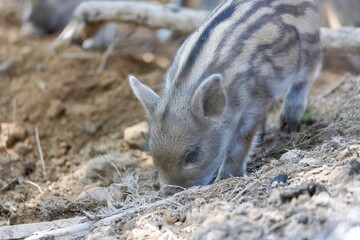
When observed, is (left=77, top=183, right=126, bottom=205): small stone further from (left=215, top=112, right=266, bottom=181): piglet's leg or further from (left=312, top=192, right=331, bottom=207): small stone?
(left=312, top=192, right=331, bottom=207): small stone

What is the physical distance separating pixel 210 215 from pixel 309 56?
262cm

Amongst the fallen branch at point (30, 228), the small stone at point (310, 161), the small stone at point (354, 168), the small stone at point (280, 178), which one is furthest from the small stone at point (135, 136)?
the small stone at point (354, 168)

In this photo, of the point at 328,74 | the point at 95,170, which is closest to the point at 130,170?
the point at 95,170

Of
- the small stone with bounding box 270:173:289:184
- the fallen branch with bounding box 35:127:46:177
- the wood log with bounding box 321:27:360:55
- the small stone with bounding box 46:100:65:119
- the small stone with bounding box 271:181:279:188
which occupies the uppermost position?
the wood log with bounding box 321:27:360:55

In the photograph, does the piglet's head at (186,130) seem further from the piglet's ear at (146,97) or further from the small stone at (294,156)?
the small stone at (294,156)

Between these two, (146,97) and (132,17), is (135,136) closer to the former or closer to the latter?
(146,97)

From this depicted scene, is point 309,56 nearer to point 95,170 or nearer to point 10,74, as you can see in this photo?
point 95,170

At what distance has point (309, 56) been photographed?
5.79 metres

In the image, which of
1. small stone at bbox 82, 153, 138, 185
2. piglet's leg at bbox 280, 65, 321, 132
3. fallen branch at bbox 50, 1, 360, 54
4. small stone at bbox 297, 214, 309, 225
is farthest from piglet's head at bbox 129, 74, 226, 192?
fallen branch at bbox 50, 1, 360, 54

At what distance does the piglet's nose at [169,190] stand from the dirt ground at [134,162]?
102 mm

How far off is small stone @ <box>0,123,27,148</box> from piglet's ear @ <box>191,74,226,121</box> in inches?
98.5

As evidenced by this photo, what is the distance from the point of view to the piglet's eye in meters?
4.73

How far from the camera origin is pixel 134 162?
573cm

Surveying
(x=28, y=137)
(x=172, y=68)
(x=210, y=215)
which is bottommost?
(x=28, y=137)
